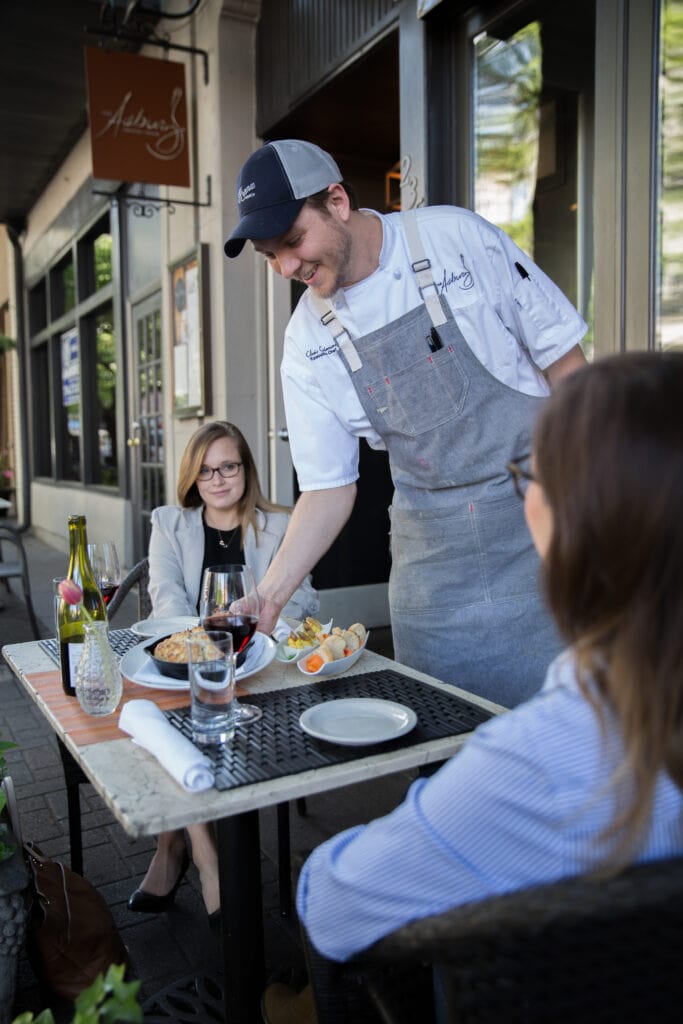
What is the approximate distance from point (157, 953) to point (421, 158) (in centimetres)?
303

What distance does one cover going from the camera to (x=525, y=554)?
199 centimetres

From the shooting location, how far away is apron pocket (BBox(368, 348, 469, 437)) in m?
1.99

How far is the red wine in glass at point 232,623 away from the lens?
1.69 metres

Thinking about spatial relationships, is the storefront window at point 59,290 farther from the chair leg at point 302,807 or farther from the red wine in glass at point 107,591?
the red wine in glass at point 107,591

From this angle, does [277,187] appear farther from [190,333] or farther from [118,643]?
[190,333]

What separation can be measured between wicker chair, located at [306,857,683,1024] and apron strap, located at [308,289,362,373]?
1.46 m

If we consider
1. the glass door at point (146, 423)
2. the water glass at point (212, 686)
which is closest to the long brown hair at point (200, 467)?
the water glass at point (212, 686)

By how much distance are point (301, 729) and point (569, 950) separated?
2.63ft

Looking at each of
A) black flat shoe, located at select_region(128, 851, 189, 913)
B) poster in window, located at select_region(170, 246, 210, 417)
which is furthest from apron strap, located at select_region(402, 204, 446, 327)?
poster in window, located at select_region(170, 246, 210, 417)

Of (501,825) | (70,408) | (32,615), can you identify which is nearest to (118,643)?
(501,825)

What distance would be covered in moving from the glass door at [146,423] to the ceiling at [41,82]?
216cm

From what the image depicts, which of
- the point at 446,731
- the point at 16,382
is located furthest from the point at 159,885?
the point at 16,382

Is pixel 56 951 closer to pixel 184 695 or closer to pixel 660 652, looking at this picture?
pixel 184 695

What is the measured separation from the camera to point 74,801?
242cm
